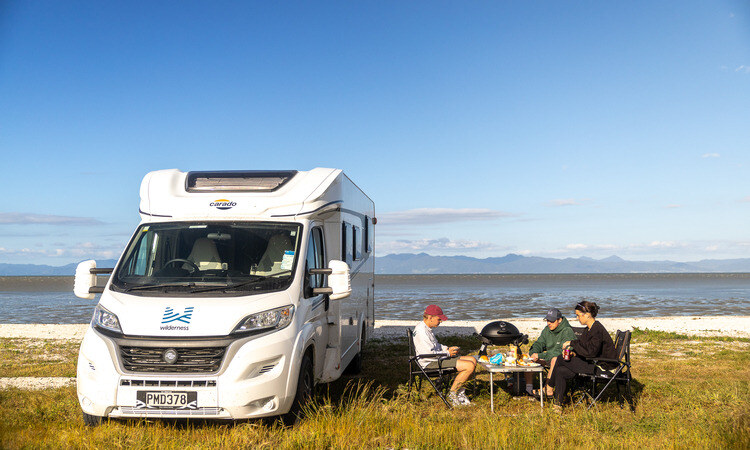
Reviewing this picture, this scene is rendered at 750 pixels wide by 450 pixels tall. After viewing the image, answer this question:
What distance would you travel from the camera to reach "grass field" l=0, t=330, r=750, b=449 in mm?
5348

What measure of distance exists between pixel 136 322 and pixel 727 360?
1087cm

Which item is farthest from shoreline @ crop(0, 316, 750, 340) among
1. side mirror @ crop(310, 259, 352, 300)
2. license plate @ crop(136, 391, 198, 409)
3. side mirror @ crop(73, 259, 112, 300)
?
license plate @ crop(136, 391, 198, 409)

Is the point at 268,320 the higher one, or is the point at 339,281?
the point at 339,281

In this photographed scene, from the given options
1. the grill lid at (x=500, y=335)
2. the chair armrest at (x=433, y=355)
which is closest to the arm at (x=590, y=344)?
the grill lid at (x=500, y=335)

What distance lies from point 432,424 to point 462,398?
182cm

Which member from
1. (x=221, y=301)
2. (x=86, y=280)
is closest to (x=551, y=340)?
(x=221, y=301)

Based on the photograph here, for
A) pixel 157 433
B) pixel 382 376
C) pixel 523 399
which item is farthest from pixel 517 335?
pixel 157 433

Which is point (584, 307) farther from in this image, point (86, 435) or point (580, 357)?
point (86, 435)

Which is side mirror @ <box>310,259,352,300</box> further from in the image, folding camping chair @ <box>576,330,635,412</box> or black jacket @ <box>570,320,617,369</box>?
folding camping chair @ <box>576,330,635,412</box>

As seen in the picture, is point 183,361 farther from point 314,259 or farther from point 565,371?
point 565,371

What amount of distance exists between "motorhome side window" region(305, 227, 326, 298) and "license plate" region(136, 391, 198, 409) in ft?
4.97

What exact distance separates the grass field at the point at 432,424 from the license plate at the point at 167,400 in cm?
27

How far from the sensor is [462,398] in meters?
7.70

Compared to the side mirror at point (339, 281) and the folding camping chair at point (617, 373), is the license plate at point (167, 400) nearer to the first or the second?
the side mirror at point (339, 281)
